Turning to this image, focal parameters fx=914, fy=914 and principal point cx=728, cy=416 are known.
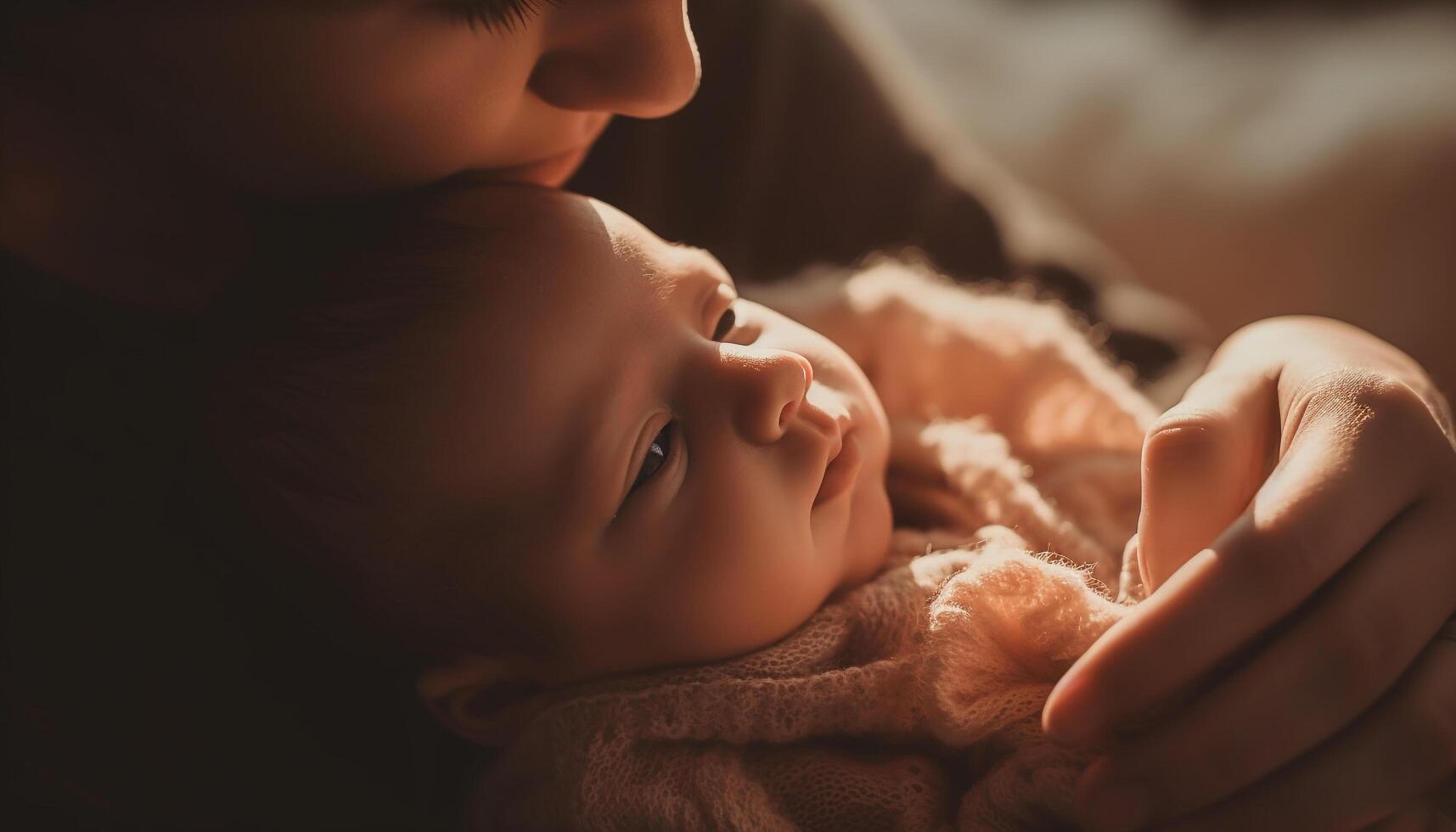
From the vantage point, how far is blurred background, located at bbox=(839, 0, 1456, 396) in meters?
1.18

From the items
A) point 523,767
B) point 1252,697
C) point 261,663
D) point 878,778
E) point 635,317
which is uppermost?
point 1252,697

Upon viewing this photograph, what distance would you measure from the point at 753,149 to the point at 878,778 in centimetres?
81

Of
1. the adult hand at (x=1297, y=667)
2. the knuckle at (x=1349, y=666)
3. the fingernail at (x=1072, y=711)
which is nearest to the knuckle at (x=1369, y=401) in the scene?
the adult hand at (x=1297, y=667)

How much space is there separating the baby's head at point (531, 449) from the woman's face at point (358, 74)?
8 cm

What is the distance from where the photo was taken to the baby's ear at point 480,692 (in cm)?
77

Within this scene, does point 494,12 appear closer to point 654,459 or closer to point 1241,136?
point 654,459

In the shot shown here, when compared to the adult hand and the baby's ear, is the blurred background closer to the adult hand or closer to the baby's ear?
the adult hand

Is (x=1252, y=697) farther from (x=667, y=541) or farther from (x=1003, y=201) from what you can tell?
(x=1003, y=201)

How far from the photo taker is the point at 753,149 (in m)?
1.20

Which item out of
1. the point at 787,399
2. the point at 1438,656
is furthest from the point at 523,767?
the point at 1438,656

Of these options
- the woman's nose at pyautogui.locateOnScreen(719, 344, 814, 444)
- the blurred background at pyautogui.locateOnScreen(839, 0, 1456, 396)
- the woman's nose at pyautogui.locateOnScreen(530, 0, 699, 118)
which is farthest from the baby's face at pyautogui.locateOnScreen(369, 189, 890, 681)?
the blurred background at pyautogui.locateOnScreen(839, 0, 1456, 396)

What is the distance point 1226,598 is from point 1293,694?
0.22ft

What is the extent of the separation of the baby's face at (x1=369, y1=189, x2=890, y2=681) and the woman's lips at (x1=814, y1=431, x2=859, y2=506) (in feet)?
0.06

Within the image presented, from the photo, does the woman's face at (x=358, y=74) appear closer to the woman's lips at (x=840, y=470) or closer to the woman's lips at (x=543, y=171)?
the woman's lips at (x=543, y=171)
